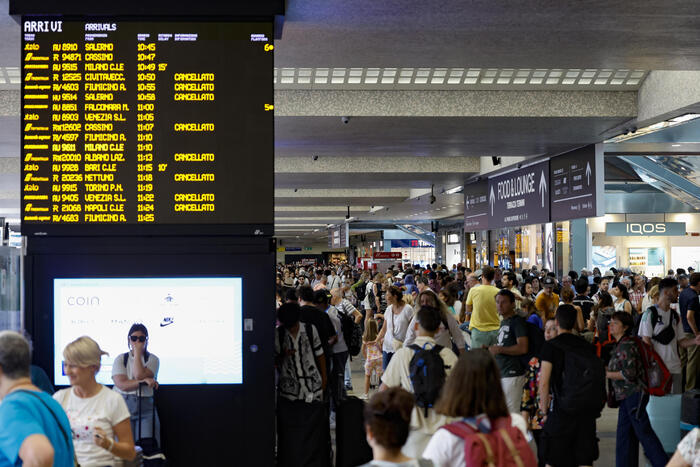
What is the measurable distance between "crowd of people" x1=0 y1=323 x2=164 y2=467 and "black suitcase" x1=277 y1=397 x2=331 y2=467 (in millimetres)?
1362

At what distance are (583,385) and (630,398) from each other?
112 centimetres

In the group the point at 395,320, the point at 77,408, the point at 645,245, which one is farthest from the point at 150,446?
the point at 645,245

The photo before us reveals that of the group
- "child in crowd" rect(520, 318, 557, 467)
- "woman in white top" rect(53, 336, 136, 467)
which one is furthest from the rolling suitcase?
"child in crowd" rect(520, 318, 557, 467)

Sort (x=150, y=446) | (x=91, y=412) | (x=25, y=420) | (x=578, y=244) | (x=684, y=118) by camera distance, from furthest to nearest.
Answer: (x=578, y=244)
(x=684, y=118)
(x=150, y=446)
(x=91, y=412)
(x=25, y=420)

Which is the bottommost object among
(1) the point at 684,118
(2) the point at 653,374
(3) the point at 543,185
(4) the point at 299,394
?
(4) the point at 299,394

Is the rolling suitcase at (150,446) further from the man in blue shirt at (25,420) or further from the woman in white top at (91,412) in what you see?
the man in blue shirt at (25,420)

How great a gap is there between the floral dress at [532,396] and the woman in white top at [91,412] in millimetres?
4724

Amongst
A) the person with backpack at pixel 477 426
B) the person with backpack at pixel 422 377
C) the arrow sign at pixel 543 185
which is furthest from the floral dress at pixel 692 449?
the arrow sign at pixel 543 185

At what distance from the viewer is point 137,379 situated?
5520 mm

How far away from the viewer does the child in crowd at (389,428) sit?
9.49 ft

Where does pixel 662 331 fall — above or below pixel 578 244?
below

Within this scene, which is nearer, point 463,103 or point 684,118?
point 684,118

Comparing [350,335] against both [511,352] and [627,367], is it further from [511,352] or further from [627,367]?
[627,367]

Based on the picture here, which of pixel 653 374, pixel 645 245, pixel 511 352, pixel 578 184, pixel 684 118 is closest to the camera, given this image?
pixel 653 374
